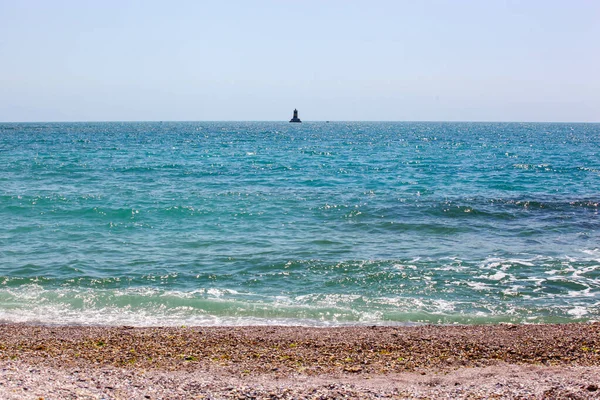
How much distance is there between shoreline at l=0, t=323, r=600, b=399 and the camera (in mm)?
7449

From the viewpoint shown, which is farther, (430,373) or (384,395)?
(430,373)

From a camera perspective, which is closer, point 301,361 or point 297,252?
point 301,361

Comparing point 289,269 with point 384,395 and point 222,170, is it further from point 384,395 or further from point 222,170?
point 222,170

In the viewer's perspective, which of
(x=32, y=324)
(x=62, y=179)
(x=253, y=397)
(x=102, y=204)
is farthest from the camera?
(x=62, y=179)

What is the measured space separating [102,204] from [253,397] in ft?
71.9

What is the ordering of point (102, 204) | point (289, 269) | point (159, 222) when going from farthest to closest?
1. point (102, 204)
2. point (159, 222)
3. point (289, 269)

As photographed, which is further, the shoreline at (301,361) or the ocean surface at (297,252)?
the ocean surface at (297,252)

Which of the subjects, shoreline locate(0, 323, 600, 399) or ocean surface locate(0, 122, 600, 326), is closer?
shoreline locate(0, 323, 600, 399)

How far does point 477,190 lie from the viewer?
32844 mm

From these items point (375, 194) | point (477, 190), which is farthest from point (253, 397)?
point (477, 190)

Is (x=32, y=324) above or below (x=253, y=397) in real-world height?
below

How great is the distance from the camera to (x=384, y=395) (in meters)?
7.33

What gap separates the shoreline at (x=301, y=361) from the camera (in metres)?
7.45

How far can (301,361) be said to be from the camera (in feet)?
29.9
